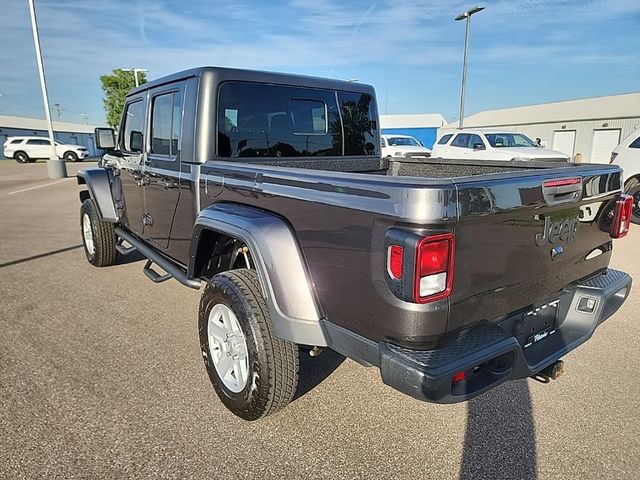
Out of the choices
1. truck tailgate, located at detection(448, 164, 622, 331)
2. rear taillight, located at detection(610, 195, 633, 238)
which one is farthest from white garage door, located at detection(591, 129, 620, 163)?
truck tailgate, located at detection(448, 164, 622, 331)

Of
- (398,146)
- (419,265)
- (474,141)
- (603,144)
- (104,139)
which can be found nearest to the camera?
(419,265)

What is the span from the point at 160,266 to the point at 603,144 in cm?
2882

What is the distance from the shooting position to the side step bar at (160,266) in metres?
3.12

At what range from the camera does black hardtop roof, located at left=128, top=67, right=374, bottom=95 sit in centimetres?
294

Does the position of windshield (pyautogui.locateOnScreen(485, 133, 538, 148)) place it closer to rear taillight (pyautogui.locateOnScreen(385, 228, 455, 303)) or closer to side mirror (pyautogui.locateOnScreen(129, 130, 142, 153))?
side mirror (pyautogui.locateOnScreen(129, 130, 142, 153))

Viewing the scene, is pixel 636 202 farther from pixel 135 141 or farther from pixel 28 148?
pixel 28 148

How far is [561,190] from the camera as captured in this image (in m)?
2.04

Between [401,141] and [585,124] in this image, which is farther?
[585,124]

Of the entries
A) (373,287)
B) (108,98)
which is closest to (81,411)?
(373,287)

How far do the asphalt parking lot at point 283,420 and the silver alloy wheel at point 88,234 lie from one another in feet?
5.75

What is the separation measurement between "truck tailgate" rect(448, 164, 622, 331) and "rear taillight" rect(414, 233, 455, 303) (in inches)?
2.2

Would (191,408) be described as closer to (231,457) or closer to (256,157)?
(231,457)

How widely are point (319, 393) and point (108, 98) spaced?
40084mm

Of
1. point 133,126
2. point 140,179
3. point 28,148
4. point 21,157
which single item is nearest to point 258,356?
point 140,179
